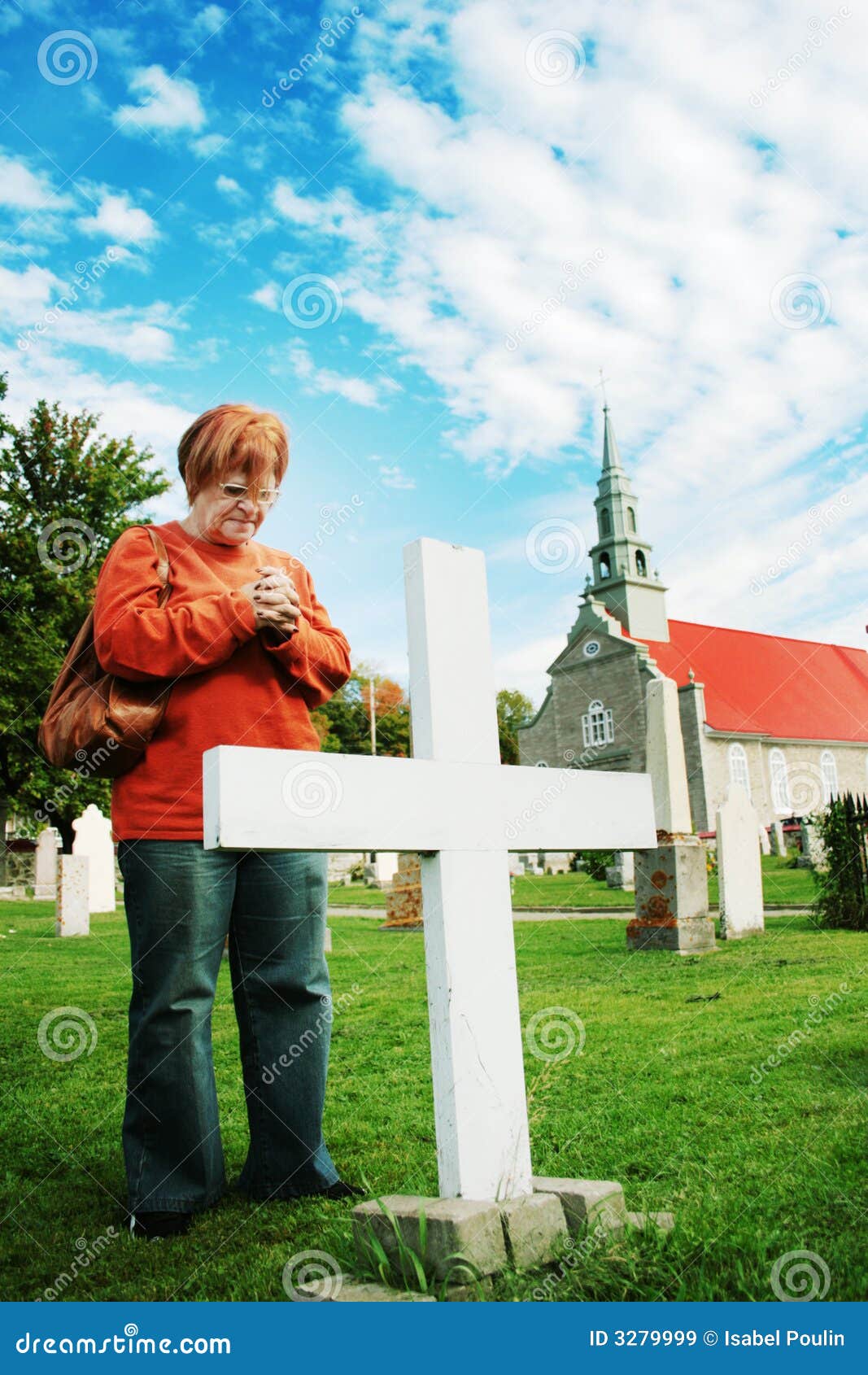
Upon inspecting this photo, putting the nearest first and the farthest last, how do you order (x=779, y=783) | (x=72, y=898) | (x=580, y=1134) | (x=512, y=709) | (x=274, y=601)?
1. (x=274, y=601)
2. (x=580, y=1134)
3. (x=72, y=898)
4. (x=779, y=783)
5. (x=512, y=709)

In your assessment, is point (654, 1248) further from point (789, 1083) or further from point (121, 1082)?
point (121, 1082)

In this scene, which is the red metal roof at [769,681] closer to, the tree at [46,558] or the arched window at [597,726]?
the arched window at [597,726]

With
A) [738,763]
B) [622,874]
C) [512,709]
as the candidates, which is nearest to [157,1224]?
[622,874]

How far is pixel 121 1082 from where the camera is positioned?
4336 mm

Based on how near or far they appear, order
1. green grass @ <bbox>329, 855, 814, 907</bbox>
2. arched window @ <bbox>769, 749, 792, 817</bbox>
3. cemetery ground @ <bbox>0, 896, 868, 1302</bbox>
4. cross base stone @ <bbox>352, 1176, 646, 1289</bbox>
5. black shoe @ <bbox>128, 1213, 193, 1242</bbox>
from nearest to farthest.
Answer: cross base stone @ <bbox>352, 1176, 646, 1289</bbox>
cemetery ground @ <bbox>0, 896, 868, 1302</bbox>
black shoe @ <bbox>128, 1213, 193, 1242</bbox>
green grass @ <bbox>329, 855, 814, 907</bbox>
arched window @ <bbox>769, 749, 792, 817</bbox>

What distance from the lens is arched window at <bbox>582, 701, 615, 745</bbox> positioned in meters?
37.4

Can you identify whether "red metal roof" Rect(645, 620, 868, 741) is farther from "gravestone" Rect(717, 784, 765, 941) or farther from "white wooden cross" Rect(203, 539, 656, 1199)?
"white wooden cross" Rect(203, 539, 656, 1199)

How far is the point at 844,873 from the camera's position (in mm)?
11008

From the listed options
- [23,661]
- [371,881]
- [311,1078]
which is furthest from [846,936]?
[23,661]

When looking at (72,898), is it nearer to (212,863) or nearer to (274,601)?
(212,863)

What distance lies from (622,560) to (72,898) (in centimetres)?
2989

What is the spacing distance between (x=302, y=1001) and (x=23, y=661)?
71.5 feet

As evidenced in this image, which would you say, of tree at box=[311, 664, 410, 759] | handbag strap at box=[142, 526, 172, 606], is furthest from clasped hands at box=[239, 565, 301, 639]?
tree at box=[311, 664, 410, 759]

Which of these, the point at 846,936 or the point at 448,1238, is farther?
the point at 846,936
